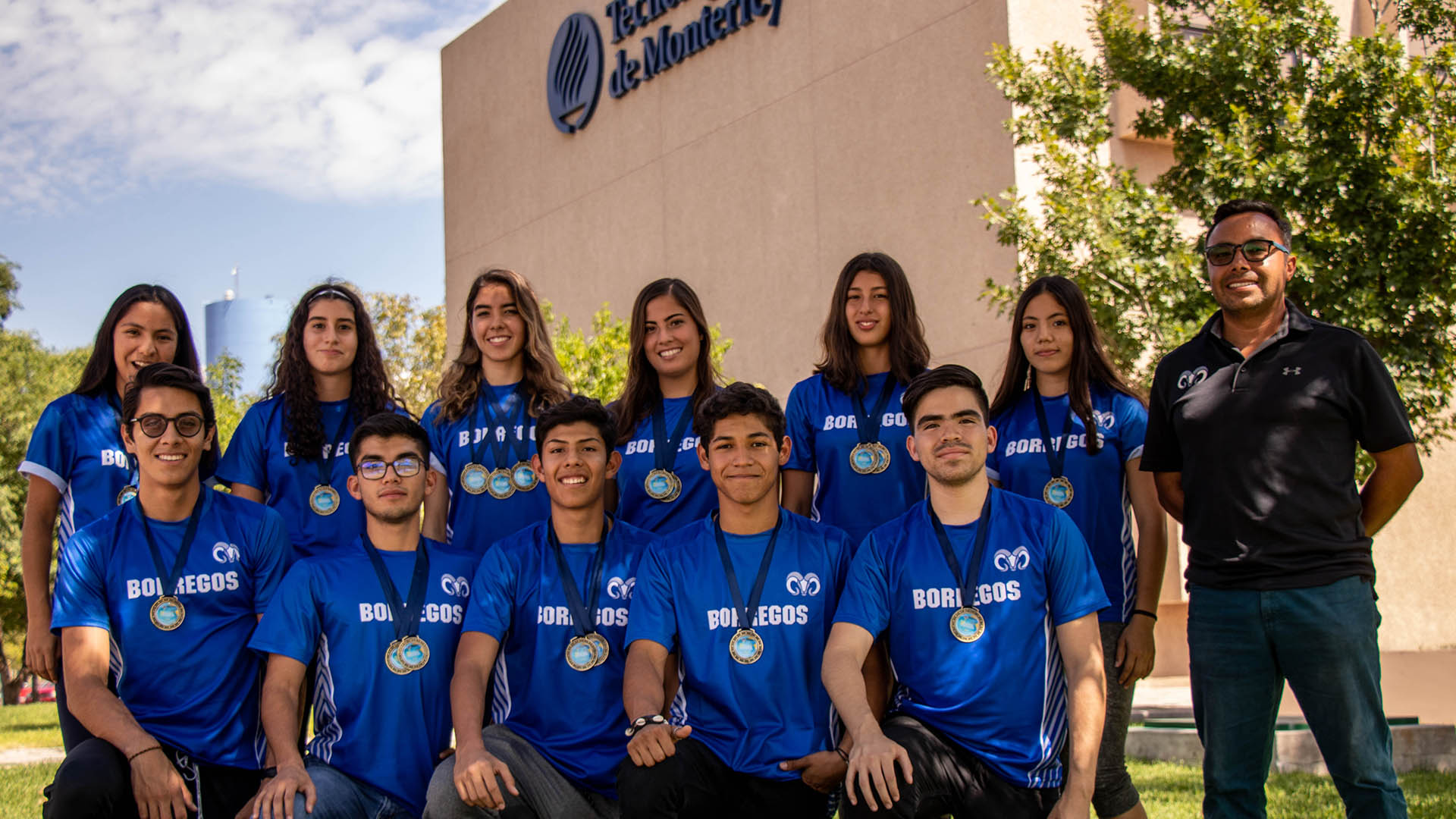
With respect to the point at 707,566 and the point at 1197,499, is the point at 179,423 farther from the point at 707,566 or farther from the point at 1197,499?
the point at 1197,499

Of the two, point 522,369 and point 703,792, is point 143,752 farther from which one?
point 522,369

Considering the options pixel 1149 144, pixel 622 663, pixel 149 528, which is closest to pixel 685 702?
pixel 622 663

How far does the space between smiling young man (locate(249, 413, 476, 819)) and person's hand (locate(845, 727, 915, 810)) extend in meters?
1.74

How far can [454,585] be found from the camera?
5.24m

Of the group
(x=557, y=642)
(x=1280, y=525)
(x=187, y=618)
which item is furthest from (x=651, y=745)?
(x=1280, y=525)

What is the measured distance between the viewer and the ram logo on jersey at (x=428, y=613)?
199 inches

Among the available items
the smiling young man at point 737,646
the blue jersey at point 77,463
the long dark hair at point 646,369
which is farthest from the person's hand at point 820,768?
the blue jersey at point 77,463

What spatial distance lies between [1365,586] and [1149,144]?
13332mm

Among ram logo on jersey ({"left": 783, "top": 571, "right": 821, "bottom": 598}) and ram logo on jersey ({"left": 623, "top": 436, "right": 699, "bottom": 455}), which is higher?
ram logo on jersey ({"left": 623, "top": 436, "right": 699, "bottom": 455})

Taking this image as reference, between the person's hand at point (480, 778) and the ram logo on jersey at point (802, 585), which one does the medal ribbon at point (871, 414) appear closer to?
the ram logo on jersey at point (802, 585)

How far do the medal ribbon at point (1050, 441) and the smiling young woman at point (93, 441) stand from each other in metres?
3.70

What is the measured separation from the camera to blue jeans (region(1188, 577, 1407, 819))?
4488mm

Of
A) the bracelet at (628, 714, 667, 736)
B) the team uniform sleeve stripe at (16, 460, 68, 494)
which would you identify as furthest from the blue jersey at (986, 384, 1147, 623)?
the team uniform sleeve stripe at (16, 460, 68, 494)

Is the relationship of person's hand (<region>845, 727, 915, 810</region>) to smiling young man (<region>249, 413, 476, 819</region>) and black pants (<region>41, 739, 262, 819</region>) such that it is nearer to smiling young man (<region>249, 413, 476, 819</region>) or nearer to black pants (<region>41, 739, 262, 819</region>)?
smiling young man (<region>249, 413, 476, 819</region>)
